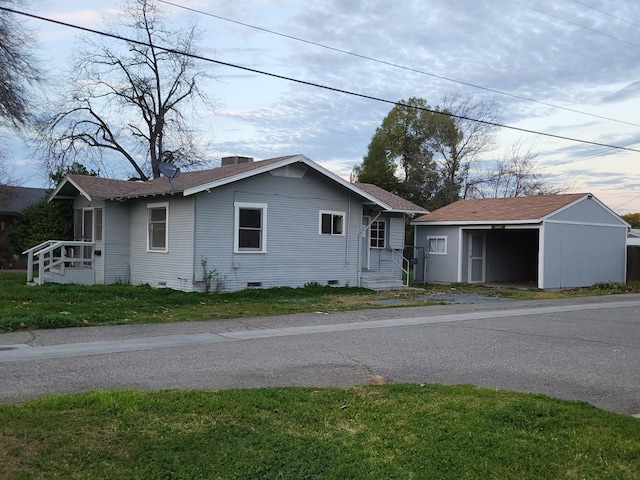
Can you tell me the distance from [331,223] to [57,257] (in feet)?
31.8

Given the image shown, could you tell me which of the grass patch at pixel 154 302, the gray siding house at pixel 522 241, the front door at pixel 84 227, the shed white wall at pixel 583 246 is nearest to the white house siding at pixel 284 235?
the grass patch at pixel 154 302

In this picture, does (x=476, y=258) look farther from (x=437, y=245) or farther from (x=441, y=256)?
(x=437, y=245)

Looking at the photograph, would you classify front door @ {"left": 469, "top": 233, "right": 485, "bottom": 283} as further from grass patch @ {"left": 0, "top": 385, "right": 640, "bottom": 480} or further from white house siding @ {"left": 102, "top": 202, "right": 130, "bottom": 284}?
grass patch @ {"left": 0, "top": 385, "right": 640, "bottom": 480}

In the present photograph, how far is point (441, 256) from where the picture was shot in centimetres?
2780

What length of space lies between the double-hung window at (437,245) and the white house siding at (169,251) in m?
13.1

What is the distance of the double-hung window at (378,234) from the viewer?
81.4ft

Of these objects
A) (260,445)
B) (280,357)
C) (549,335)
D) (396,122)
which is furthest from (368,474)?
(396,122)

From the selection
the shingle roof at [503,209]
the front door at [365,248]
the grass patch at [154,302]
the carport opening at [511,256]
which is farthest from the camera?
the carport opening at [511,256]

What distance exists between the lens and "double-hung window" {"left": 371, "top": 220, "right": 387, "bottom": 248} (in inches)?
977

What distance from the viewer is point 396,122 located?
160 feet

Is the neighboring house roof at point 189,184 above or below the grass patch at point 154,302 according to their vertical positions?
above

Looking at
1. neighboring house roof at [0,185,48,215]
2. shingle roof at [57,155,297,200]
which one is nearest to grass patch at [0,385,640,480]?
shingle roof at [57,155,297,200]

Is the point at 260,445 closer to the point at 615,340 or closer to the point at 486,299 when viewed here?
the point at 615,340

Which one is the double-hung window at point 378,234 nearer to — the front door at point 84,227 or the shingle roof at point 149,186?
the shingle roof at point 149,186
